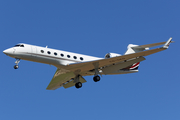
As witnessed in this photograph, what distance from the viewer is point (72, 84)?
30656mm

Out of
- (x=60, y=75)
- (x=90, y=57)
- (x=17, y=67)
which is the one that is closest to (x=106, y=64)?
(x=90, y=57)

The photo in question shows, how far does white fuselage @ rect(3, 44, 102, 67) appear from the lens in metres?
25.1

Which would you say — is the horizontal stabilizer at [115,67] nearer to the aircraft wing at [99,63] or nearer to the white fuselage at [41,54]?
the aircraft wing at [99,63]

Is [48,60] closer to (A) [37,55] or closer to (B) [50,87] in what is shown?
(A) [37,55]

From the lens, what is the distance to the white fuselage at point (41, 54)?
2514 cm

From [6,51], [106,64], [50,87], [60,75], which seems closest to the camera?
[6,51]

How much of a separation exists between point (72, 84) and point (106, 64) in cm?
536

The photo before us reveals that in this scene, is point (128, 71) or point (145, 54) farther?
point (128, 71)

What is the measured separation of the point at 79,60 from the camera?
27.1m

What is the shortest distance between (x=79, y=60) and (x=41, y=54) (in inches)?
135

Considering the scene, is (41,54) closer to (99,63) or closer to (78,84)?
(78,84)

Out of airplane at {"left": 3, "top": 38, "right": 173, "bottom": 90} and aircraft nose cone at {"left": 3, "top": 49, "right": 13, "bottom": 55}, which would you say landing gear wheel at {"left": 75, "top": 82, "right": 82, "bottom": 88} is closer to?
airplane at {"left": 3, "top": 38, "right": 173, "bottom": 90}

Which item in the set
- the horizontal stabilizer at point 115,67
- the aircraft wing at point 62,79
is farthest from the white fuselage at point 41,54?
the horizontal stabilizer at point 115,67

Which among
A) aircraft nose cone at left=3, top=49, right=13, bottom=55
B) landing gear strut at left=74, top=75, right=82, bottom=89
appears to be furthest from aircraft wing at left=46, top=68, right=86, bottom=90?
aircraft nose cone at left=3, top=49, right=13, bottom=55
